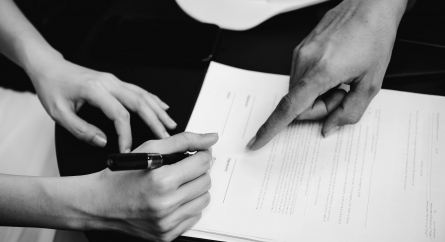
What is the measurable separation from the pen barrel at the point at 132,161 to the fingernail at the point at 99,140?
0.66ft

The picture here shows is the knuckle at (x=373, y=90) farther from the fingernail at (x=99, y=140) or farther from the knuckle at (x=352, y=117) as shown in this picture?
the fingernail at (x=99, y=140)

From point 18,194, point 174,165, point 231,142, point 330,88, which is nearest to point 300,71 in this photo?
point 330,88

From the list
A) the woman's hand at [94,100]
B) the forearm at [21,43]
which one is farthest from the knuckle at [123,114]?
the forearm at [21,43]

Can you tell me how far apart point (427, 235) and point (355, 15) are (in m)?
0.39

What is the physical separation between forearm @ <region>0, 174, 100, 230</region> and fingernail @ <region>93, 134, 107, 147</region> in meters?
0.10

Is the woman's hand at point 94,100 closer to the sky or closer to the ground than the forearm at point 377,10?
closer to the ground

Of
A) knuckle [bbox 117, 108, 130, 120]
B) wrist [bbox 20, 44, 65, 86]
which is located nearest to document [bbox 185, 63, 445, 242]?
knuckle [bbox 117, 108, 130, 120]

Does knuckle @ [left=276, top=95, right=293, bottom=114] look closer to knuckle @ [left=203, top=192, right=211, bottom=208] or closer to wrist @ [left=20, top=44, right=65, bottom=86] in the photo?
knuckle @ [left=203, top=192, right=211, bottom=208]

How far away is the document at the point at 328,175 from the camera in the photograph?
49cm

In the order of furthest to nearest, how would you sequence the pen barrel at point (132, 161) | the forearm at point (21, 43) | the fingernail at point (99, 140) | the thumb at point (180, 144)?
the forearm at point (21, 43)
the fingernail at point (99, 140)
the thumb at point (180, 144)
the pen barrel at point (132, 161)

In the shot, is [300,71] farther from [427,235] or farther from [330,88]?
[427,235]

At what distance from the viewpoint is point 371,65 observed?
0.58 meters

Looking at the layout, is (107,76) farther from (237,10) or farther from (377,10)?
(377,10)

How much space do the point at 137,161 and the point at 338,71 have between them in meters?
0.36
